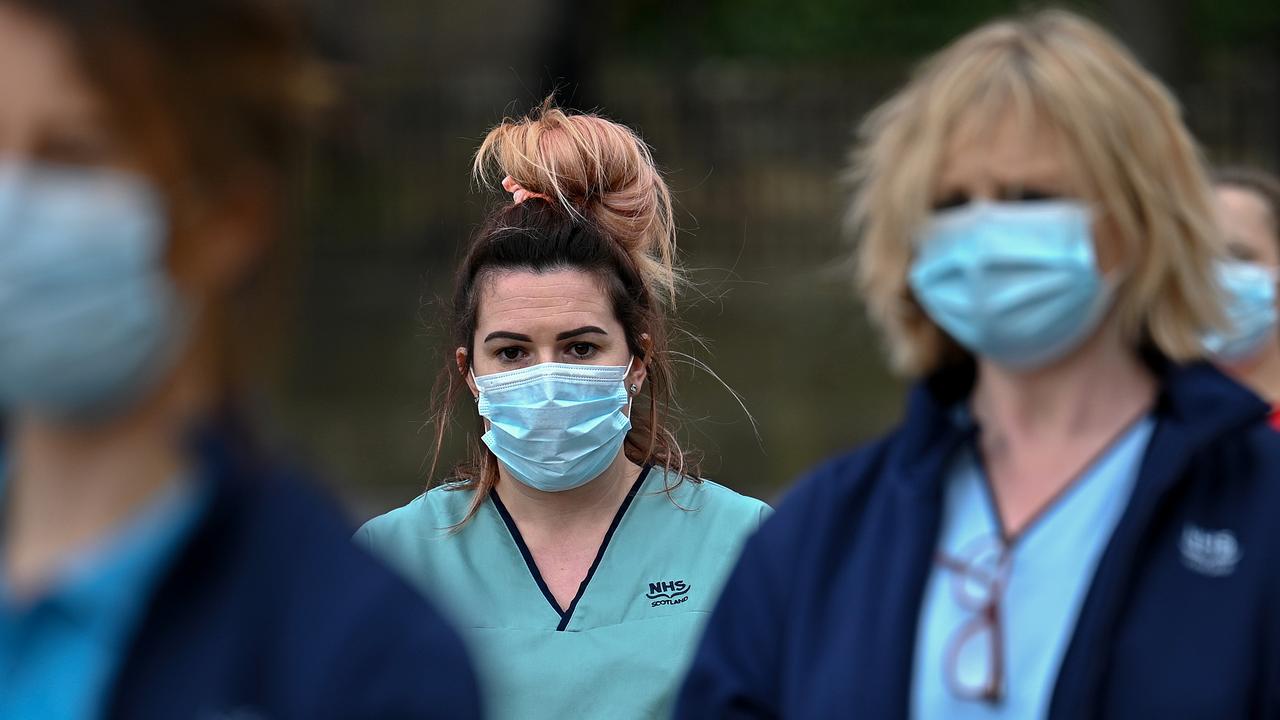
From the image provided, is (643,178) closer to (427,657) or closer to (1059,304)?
(1059,304)

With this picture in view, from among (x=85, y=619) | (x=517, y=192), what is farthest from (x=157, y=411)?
(x=517, y=192)

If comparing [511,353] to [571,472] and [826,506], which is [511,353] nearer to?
[571,472]

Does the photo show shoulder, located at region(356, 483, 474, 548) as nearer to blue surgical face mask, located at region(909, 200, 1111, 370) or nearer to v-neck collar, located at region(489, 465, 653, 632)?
v-neck collar, located at region(489, 465, 653, 632)

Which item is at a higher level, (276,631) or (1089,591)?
(276,631)

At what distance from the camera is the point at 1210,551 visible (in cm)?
221

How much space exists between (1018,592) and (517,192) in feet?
6.51

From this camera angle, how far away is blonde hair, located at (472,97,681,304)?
3.94m

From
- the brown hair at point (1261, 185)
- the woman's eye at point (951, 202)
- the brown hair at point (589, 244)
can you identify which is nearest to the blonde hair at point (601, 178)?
the brown hair at point (589, 244)

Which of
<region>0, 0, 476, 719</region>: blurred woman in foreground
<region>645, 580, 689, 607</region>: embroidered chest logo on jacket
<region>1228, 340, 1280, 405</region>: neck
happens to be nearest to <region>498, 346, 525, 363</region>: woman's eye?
<region>645, 580, 689, 607</region>: embroidered chest logo on jacket

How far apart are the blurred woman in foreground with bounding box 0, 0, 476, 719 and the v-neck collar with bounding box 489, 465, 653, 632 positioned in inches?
71.9

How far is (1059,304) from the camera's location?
2.35m

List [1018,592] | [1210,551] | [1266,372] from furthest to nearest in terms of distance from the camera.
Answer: [1266,372]
[1018,592]
[1210,551]

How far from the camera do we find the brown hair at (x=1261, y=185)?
4793 mm

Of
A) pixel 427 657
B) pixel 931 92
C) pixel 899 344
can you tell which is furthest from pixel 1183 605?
pixel 427 657
